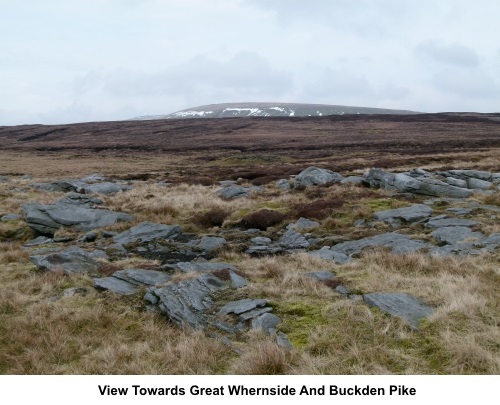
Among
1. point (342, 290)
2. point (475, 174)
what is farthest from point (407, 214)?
point (475, 174)

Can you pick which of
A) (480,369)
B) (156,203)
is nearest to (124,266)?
(480,369)

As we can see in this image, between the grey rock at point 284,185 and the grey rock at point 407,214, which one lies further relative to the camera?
the grey rock at point 284,185

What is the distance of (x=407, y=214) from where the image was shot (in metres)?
16.1

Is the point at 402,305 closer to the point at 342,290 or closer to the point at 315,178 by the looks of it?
the point at 342,290

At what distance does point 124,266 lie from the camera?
12.0 metres

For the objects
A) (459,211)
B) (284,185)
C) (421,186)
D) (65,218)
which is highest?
(421,186)

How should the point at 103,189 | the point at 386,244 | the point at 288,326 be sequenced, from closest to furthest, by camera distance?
the point at 288,326 → the point at 386,244 → the point at 103,189

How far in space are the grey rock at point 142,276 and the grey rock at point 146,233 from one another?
4974mm

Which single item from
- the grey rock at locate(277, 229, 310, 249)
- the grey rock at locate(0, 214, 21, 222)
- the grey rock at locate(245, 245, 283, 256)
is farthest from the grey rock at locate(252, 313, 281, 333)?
the grey rock at locate(0, 214, 21, 222)

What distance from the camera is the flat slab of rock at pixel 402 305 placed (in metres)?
7.11

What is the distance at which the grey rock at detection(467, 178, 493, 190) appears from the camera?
68.3 ft

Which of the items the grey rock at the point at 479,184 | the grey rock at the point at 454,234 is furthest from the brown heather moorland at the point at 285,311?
the grey rock at the point at 479,184

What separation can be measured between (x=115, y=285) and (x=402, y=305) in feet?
19.8

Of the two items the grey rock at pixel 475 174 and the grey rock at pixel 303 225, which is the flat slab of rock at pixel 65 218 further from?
the grey rock at pixel 475 174
